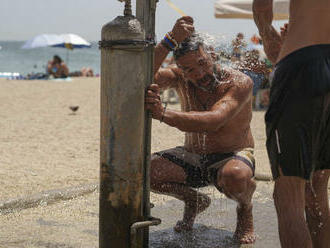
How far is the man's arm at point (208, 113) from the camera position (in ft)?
9.82

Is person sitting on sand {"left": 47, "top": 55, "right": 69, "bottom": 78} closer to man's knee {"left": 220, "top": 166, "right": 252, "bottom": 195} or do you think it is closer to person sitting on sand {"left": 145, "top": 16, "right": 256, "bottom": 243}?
person sitting on sand {"left": 145, "top": 16, "right": 256, "bottom": 243}

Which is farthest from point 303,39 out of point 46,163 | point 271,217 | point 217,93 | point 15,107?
point 15,107

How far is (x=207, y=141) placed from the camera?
394 cm

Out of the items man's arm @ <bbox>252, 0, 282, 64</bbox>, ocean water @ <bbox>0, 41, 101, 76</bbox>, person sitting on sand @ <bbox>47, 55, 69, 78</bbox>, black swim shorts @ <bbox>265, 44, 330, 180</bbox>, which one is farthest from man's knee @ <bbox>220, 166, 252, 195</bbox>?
ocean water @ <bbox>0, 41, 101, 76</bbox>

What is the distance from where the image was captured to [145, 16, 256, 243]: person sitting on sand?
3555 millimetres

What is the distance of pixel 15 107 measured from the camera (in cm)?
1289

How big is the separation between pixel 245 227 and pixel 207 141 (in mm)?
655

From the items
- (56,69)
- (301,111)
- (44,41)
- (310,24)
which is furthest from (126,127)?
(44,41)

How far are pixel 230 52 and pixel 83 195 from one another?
1808mm

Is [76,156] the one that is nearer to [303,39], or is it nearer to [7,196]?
[7,196]

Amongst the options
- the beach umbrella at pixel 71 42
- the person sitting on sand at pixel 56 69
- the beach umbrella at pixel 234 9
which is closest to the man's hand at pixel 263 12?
the beach umbrella at pixel 234 9

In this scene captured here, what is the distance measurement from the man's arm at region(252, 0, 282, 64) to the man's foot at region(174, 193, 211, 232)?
1.22m

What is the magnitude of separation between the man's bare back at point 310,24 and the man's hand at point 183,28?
33.8 inches

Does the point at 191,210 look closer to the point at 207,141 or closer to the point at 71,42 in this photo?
the point at 207,141
